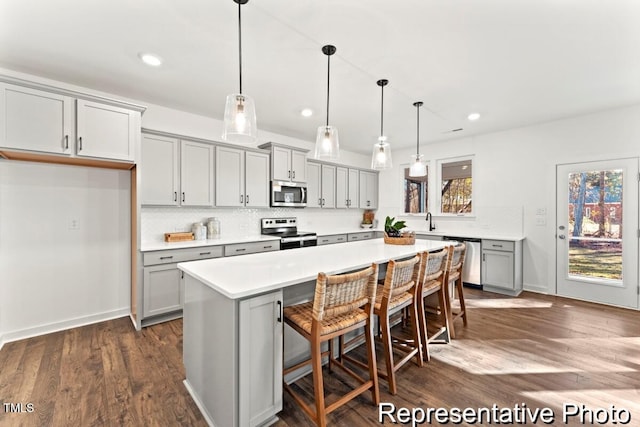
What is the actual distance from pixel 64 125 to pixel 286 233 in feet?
9.85

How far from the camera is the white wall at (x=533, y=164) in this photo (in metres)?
3.78

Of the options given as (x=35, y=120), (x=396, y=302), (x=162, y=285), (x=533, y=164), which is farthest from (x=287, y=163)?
(x=533, y=164)

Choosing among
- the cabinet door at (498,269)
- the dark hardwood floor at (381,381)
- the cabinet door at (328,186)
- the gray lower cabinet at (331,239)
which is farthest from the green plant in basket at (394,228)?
the cabinet door at (328,186)

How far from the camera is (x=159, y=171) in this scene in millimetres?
3301

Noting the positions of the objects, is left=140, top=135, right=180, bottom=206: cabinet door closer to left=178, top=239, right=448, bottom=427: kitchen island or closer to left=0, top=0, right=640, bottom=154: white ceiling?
left=0, top=0, right=640, bottom=154: white ceiling

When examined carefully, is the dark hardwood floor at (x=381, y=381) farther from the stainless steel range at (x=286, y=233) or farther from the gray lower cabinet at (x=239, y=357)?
the stainless steel range at (x=286, y=233)

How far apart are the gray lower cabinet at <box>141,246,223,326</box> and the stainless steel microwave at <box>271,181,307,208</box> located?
57.8 inches

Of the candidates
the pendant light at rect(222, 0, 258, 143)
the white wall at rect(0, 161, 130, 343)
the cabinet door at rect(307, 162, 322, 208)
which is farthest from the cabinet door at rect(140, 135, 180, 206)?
the cabinet door at rect(307, 162, 322, 208)

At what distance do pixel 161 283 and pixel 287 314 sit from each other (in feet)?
6.63

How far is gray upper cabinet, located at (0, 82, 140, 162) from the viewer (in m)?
2.37

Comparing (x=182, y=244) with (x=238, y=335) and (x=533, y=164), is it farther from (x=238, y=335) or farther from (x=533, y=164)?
(x=533, y=164)

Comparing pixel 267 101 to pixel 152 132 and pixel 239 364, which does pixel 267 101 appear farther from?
pixel 239 364

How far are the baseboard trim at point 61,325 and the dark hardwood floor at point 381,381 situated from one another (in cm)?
10

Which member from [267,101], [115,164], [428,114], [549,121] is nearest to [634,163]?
[549,121]
